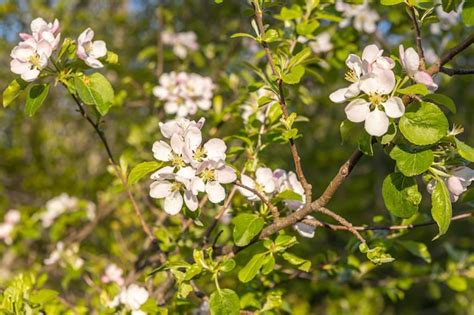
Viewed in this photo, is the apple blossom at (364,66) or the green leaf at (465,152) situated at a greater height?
the apple blossom at (364,66)

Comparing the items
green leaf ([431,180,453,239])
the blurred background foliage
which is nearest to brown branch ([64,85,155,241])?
the blurred background foliage

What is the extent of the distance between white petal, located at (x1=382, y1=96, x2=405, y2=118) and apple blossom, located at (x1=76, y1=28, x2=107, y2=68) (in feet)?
2.58

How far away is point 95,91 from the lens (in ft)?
4.74

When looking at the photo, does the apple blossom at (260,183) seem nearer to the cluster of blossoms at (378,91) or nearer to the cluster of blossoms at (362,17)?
the cluster of blossoms at (378,91)

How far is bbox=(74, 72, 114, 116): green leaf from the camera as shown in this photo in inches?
55.7

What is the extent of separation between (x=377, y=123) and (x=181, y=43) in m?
1.99

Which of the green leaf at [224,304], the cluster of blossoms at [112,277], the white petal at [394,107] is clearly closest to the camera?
the white petal at [394,107]

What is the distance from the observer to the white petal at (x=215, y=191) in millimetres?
1278

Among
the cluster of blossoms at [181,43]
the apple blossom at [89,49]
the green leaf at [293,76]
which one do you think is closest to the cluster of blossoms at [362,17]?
the cluster of blossoms at [181,43]

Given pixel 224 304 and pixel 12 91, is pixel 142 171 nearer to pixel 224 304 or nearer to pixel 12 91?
pixel 224 304

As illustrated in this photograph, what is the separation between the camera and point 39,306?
1645mm

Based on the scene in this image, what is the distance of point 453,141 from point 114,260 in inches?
91.6

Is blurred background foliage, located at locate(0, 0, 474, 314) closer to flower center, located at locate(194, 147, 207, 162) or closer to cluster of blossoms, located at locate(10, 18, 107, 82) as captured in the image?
cluster of blossoms, located at locate(10, 18, 107, 82)

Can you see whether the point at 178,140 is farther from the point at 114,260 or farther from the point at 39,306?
the point at 114,260
